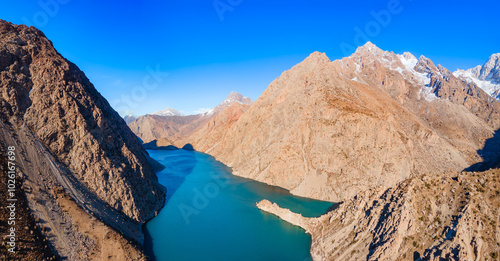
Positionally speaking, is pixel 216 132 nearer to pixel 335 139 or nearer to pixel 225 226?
pixel 335 139

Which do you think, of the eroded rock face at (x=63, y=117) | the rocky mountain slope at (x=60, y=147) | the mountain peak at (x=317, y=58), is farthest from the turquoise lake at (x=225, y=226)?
the mountain peak at (x=317, y=58)

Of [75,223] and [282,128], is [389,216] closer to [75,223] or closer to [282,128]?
[75,223]

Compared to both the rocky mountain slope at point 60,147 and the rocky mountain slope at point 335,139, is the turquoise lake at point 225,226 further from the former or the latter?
the rocky mountain slope at point 335,139

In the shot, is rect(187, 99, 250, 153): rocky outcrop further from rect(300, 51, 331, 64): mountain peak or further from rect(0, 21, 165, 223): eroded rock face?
rect(0, 21, 165, 223): eroded rock face

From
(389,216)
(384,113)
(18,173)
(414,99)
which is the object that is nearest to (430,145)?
(384,113)

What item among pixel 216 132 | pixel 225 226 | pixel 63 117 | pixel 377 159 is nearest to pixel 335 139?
pixel 377 159

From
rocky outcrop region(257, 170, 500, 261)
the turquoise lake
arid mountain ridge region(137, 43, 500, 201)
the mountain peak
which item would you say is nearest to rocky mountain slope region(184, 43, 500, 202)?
arid mountain ridge region(137, 43, 500, 201)
